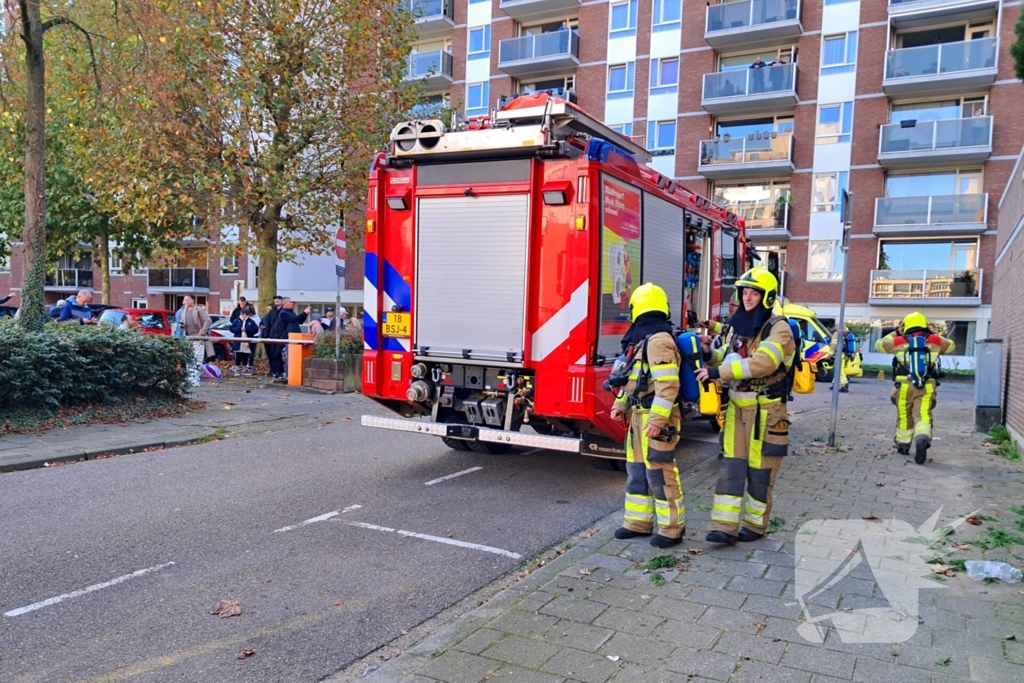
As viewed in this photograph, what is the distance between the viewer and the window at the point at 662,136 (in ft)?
104

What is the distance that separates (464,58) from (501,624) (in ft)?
114

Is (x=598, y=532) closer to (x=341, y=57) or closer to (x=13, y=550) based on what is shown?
(x=13, y=550)

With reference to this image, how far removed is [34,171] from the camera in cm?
990

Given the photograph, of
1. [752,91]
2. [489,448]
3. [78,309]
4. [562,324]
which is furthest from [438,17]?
[562,324]

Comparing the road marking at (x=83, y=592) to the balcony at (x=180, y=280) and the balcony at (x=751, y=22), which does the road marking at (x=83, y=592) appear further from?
the balcony at (x=180, y=280)

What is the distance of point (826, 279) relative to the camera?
2967 centimetres

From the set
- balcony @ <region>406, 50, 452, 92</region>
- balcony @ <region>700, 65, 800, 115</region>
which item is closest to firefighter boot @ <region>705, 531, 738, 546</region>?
balcony @ <region>700, 65, 800, 115</region>

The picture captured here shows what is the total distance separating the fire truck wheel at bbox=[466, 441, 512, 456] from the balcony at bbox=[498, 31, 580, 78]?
27410mm

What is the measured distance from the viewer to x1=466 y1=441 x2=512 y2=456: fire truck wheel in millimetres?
8242

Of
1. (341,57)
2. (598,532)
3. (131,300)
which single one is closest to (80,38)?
(341,57)

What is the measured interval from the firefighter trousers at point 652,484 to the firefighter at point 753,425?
0.29 metres

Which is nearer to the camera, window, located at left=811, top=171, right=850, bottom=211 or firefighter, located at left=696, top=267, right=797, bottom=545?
firefighter, located at left=696, top=267, right=797, bottom=545

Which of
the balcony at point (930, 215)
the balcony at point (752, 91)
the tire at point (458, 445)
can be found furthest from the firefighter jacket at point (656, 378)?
the balcony at point (752, 91)

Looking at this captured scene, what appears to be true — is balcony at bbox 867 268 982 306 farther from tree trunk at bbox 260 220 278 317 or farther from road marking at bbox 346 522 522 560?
road marking at bbox 346 522 522 560
